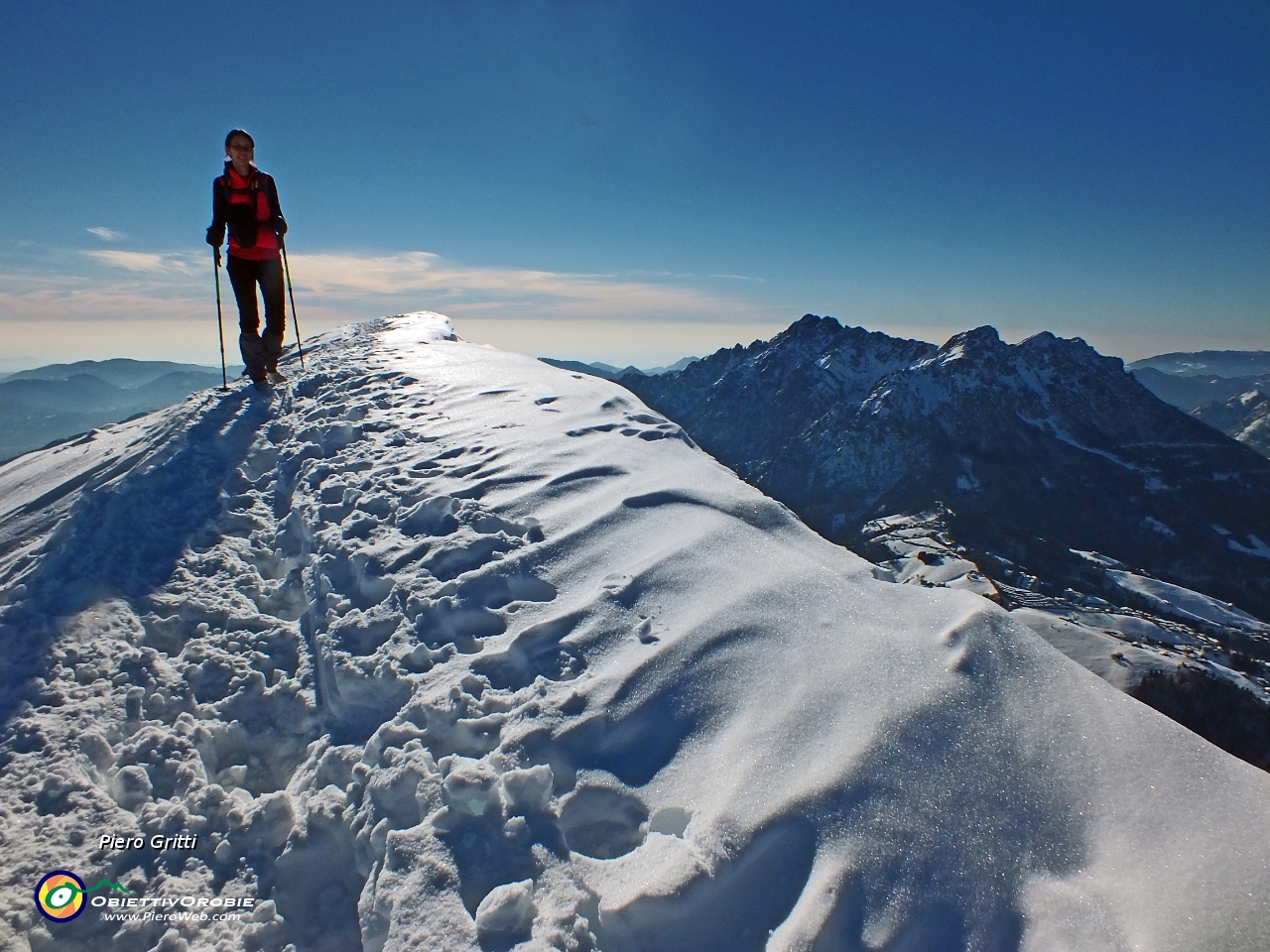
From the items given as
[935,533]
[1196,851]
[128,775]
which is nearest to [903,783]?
[1196,851]

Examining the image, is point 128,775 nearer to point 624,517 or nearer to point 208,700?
point 208,700

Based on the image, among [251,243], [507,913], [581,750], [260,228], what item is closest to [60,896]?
[507,913]

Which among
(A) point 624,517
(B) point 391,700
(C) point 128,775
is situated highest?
(A) point 624,517

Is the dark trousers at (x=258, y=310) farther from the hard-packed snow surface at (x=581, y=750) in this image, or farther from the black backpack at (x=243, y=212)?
the hard-packed snow surface at (x=581, y=750)

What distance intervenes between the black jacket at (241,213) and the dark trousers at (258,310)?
532mm

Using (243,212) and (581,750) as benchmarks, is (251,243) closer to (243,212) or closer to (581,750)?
(243,212)

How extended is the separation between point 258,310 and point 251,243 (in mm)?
1461

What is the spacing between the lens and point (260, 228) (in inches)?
399

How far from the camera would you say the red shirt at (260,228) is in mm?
9594

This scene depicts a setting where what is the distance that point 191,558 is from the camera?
21.3 ft

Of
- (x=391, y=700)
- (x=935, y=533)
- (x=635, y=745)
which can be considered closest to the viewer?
(x=635, y=745)

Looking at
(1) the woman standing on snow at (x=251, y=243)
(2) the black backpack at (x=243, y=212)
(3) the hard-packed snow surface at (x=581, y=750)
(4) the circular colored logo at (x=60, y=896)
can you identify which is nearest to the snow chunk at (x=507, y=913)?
(3) the hard-packed snow surface at (x=581, y=750)

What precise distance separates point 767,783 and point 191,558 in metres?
6.49

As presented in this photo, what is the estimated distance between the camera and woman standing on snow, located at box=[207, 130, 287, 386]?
31.0ft
